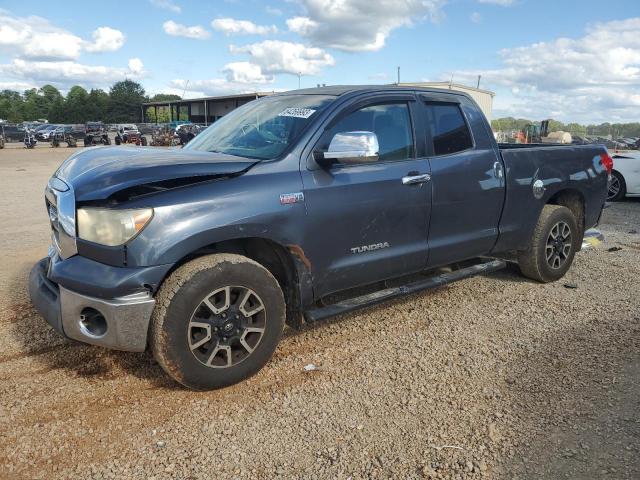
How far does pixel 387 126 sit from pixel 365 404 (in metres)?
2.04

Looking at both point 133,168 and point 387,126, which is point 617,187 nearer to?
point 387,126

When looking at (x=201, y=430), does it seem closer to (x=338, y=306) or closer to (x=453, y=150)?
(x=338, y=306)

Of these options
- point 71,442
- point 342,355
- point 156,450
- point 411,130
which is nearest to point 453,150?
point 411,130

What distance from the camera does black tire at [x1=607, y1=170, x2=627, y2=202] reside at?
11.5 metres

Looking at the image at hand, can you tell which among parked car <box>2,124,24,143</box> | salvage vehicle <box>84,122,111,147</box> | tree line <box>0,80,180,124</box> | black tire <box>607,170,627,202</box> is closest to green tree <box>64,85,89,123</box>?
tree line <box>0,80,180,124</box>

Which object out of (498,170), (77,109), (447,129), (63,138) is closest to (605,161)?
(498,170)

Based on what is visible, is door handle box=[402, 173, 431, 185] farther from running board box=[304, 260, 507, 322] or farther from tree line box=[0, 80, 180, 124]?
tree line box=[0, 80, 180, 124]

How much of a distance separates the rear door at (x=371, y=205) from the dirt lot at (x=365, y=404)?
0.60m

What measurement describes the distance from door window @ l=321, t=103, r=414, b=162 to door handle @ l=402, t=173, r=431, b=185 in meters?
0.17

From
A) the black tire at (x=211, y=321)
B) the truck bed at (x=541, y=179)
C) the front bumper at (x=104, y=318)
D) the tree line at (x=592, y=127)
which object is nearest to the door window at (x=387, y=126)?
the truck bed at (x=541, y=179)

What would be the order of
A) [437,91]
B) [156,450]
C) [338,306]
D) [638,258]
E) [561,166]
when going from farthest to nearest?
[638,258], [561,166], [437,91], [338,306], [156,450]

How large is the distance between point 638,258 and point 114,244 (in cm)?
621

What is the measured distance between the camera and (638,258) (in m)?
6.40

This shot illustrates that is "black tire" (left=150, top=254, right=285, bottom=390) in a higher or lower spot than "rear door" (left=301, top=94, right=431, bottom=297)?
lower
